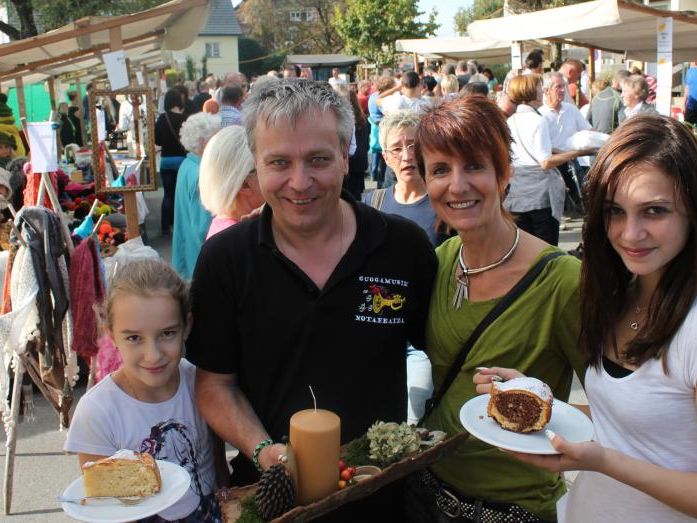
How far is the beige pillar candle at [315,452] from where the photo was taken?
170cm

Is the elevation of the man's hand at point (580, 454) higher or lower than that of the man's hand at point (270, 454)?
higher

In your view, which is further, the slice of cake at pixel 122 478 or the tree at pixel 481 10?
the tree at pixel 481 10

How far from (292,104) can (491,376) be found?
3.00ft

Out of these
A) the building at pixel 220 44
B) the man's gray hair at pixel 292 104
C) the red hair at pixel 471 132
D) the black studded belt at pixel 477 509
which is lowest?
the black studded belt at pixel 477 509

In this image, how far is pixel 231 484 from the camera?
2.31m

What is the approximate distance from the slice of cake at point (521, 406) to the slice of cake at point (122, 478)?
0.89 m

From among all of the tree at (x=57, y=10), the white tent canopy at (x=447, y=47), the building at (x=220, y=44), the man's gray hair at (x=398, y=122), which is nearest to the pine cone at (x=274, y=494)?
the man's gray hair at (x=398, y=122)

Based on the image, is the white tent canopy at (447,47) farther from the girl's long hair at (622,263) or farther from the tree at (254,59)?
the tree at (254,59)

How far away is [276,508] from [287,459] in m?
0.12

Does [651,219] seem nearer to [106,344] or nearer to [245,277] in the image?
[245,277]

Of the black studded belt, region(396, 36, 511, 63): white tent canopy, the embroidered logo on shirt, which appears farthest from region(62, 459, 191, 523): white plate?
region(396, 36, 511, 63): white tent canopy

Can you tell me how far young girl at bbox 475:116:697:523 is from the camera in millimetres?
1602

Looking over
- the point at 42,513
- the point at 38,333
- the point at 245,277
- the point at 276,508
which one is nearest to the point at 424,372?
the point at 245,277

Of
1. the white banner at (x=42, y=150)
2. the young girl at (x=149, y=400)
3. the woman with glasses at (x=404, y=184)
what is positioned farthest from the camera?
the white banner at (x=42, y=150)
